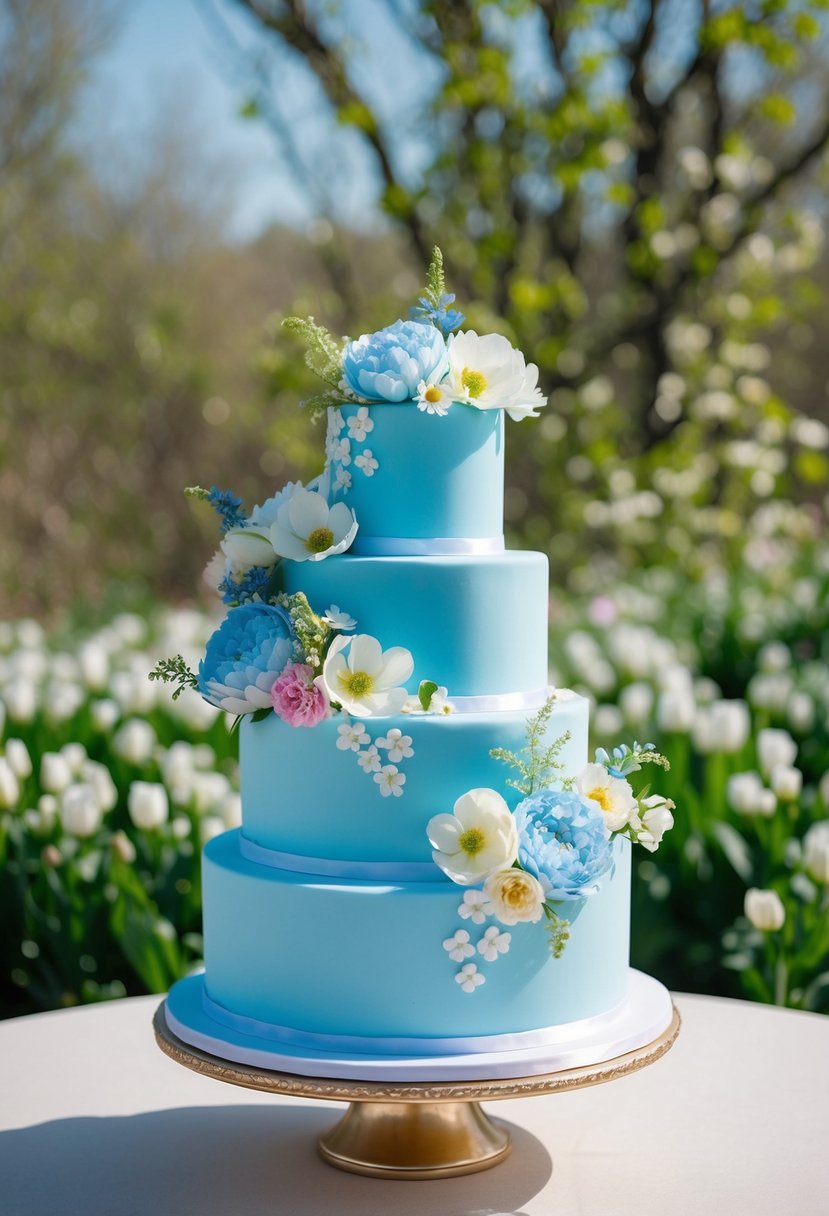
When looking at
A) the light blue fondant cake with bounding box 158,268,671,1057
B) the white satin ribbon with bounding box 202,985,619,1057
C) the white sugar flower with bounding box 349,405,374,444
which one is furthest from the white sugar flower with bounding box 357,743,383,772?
the white sugar flower with bounding box 349,405,374,444

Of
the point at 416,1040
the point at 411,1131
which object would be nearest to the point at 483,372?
the point at 416,1040

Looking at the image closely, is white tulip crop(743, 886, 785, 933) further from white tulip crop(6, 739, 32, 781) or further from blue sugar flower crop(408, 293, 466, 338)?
white tulip crop(6, 739, 32, 781)

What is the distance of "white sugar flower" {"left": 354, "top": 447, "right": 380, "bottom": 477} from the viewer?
235 cm

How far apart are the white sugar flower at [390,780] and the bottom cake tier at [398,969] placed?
4.7 inches

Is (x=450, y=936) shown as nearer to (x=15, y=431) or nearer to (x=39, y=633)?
(x=39, y=633)

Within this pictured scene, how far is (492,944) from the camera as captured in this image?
7.12 ft

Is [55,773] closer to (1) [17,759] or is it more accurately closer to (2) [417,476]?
(1) [17,759]

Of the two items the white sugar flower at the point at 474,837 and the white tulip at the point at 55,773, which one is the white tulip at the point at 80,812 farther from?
the white sugar flower at the point at 474,837

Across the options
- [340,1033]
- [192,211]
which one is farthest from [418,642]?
[192,211]

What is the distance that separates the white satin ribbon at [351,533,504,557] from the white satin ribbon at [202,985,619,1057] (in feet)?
2.35

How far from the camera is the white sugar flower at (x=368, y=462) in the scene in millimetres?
2348

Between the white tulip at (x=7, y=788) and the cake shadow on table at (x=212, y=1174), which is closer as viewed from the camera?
the cake shadow on table at (x=212, y=1174)

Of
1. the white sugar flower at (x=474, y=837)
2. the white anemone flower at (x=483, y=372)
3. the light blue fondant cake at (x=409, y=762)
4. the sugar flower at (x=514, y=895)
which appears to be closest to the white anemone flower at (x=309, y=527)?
the light blue fondant cake at (x=409, y=762)

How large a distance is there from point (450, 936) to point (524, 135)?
25.4 ft
